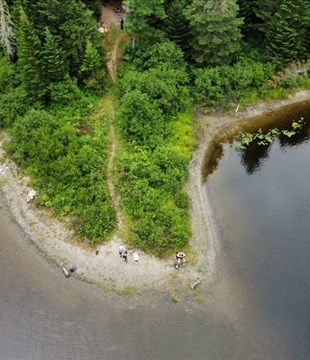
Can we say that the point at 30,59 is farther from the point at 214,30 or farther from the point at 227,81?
the point at 227,81

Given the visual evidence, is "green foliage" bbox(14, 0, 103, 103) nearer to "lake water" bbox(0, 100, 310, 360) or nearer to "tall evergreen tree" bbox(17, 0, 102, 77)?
"tall evergreen tree" bbox(17, 0, 102, 77)

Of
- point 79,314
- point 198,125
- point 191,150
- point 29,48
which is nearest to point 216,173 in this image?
point 191,150

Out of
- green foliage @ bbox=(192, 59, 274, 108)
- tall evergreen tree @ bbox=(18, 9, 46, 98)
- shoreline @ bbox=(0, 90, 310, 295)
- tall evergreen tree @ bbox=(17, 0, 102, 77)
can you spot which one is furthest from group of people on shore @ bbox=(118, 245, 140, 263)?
tall evergreen tree @ bbox=(17, 0, 102, 77)

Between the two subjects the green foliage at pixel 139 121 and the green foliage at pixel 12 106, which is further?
the green foliage at pixel 12 106

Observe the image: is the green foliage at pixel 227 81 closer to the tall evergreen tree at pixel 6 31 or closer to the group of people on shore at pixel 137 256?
the group of people on shore at pixel 137 256

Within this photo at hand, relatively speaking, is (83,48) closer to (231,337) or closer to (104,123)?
(104,123)

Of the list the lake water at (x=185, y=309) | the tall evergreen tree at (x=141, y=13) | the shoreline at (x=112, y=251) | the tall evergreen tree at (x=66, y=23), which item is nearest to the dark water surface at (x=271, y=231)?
the lake water at (x=185, y=309)
